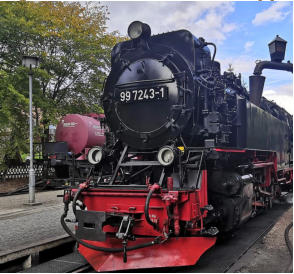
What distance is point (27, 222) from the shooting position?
7883 mm

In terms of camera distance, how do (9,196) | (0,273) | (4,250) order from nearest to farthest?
(0,273)
(4,250)
(9,196)

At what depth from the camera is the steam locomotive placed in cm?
488

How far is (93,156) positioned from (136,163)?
35.2 inches

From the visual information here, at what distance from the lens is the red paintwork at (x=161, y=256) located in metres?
4.81

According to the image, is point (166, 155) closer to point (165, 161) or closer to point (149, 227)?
point (165, 161)

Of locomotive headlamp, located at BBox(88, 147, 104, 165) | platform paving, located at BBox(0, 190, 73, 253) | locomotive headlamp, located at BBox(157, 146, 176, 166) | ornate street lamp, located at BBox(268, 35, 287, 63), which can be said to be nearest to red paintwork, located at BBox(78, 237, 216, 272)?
locomotive headlamp, located at BBox(157, 146, 176, 166)

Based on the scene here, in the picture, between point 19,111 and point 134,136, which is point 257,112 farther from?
point 19,111

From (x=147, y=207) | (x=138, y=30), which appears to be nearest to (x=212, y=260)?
(x=147, y=207)

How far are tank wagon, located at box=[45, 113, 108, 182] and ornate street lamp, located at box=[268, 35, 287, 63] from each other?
286 inches

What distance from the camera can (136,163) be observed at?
5.82m

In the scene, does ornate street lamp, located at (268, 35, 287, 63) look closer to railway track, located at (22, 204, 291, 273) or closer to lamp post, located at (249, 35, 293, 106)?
lamp post, located at (249, 35, 293, 106)

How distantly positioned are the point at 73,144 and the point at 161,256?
9789mm

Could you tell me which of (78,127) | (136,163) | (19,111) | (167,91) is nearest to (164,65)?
(167,91)


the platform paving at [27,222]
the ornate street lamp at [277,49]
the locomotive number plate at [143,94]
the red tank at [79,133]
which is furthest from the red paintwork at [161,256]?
the ornate street lamp at [277,49]
